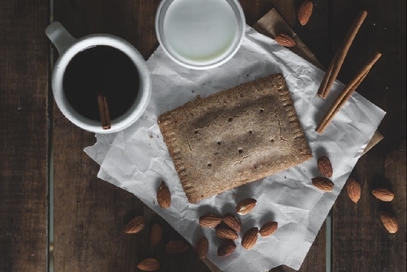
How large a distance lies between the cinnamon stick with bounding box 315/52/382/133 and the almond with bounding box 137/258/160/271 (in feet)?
1.37

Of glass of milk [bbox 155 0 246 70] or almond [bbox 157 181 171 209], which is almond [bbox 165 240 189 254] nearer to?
almond [bbox 157 181 171 209]

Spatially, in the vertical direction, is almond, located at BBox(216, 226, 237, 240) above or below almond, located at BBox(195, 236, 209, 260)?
above

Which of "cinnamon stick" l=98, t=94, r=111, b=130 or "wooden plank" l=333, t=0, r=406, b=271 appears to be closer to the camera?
"cinnamon stick" l=98, t=94, r=111, b=130

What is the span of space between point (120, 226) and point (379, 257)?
1.68 ft

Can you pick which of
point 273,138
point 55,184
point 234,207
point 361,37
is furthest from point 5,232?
point 361,37

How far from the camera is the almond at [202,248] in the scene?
0.92 m

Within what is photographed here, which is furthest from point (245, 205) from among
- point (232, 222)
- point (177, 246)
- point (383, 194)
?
point (383, 194)

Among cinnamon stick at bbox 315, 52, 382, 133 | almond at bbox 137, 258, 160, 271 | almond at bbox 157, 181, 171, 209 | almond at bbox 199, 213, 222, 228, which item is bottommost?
almond at bbox 137, 258, 160, 271

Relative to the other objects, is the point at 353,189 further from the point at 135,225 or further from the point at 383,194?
the point at 135,225

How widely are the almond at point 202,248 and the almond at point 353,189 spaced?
11.5 inches

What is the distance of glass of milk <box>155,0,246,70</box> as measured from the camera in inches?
34.9

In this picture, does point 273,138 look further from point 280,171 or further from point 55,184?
point 55,184

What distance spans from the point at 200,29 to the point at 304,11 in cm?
20

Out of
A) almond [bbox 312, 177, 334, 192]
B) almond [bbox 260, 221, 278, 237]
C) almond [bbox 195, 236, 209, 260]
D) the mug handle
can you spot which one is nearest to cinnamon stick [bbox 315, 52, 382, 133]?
almond [bbox 312, 177, 334, 192]
